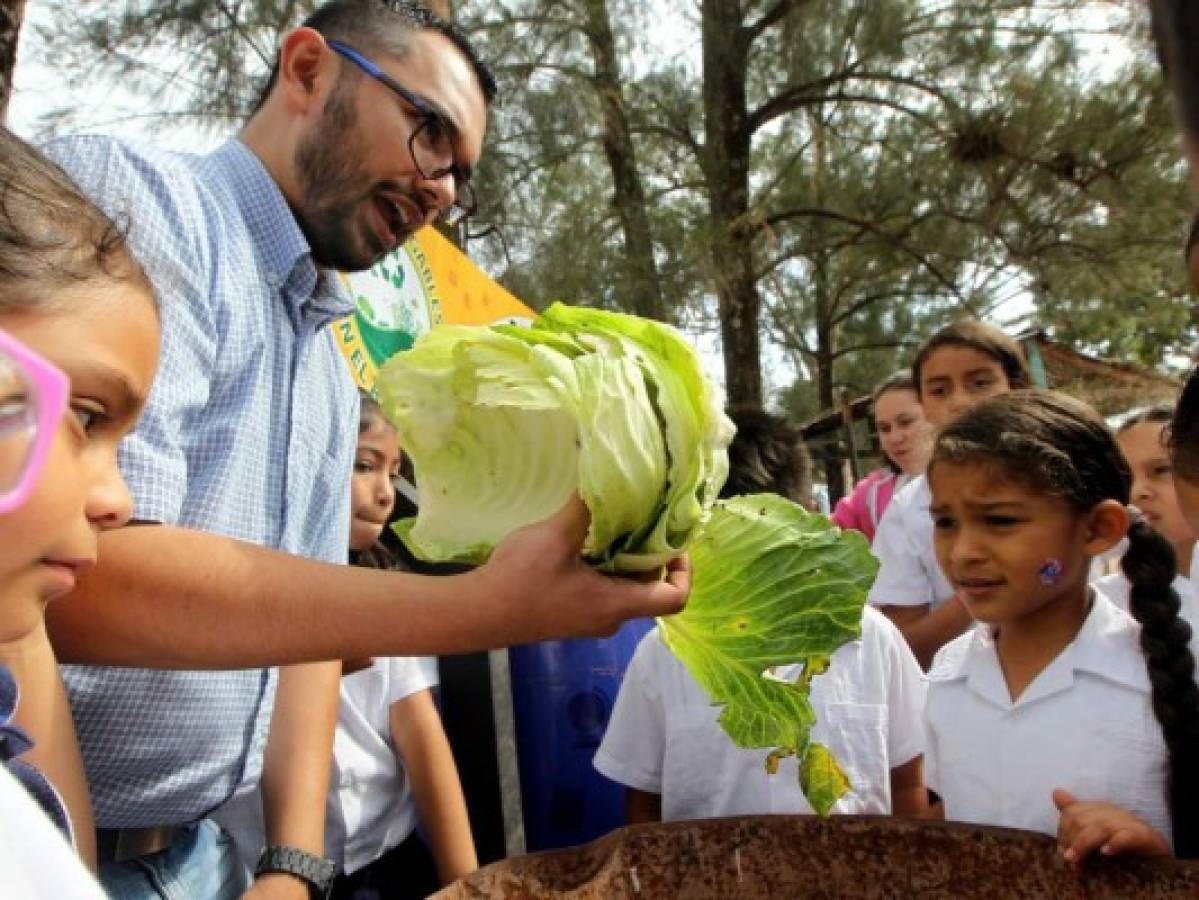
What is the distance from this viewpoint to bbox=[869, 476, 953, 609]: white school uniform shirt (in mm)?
2887

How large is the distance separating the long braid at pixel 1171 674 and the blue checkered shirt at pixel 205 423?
1387 mm

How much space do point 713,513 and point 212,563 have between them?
62 cm

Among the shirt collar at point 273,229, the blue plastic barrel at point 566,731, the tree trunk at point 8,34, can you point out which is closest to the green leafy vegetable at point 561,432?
the shirt collar at point 273,229

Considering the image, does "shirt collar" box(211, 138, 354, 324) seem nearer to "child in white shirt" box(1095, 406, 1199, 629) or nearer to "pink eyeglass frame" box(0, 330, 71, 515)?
"pink eyeglass frame" box(0, 330, 71, 515)

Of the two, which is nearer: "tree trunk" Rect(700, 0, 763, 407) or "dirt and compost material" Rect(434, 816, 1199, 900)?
"dirt and compost material" Rect(434, 816, 1199, 900)

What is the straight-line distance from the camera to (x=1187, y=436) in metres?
1.78

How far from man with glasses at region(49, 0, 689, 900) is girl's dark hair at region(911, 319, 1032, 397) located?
1873mm

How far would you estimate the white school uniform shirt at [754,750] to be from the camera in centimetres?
189

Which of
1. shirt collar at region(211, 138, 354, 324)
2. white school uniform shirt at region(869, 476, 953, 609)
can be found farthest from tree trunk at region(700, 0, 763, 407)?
shirt collar at region(211, 138, 354, 324)

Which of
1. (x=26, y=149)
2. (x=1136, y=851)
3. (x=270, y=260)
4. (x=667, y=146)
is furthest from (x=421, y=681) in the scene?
(x=667, y=146)

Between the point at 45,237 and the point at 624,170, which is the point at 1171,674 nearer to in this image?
Answer: the point at 45,237

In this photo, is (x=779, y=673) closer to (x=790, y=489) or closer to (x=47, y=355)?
(x=790, y=489)

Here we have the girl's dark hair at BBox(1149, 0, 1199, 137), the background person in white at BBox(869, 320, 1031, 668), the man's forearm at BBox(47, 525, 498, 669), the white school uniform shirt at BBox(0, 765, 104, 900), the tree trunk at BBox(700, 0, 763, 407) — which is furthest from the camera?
the tree trunk at BBox(700, 0, 763, 407)

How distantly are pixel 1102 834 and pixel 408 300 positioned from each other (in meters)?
2.87
